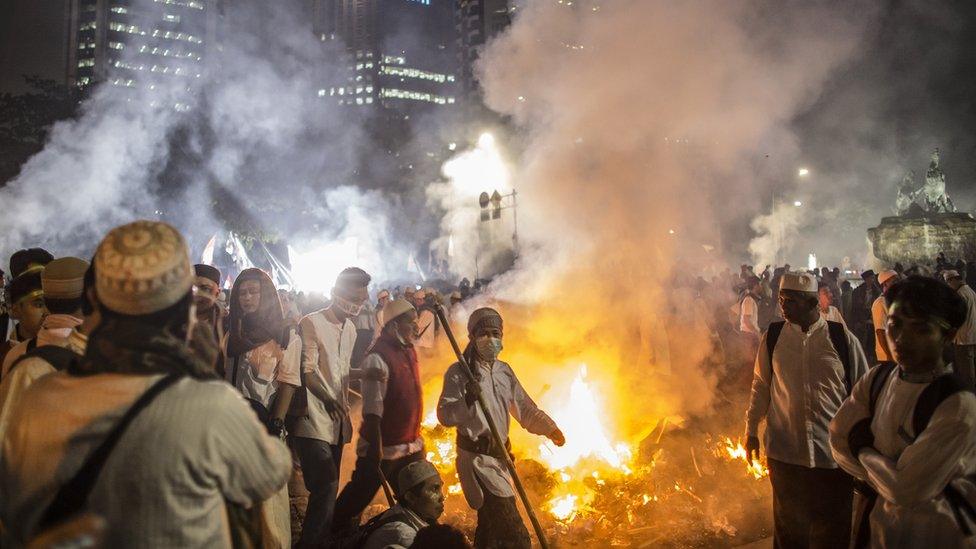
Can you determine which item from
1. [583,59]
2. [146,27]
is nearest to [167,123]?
[583,59]

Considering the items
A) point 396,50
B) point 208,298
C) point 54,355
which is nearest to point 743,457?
point 208,298

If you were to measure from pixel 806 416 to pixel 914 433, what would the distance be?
64.7 inches

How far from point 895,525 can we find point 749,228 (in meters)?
41.4

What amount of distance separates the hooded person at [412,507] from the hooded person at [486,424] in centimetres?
81

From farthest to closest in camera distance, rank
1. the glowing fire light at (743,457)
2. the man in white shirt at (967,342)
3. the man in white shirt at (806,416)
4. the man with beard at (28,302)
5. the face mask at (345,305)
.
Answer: the man in white shirt at (967,342)
the glowing fire light at (743,457)
the face mask at (345,305)
the man in white shirt at (806,416)
the man with beard at (28,302)

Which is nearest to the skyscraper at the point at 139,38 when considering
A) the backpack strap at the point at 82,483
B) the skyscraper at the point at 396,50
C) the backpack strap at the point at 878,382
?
the skyscraper at the point at 396,50

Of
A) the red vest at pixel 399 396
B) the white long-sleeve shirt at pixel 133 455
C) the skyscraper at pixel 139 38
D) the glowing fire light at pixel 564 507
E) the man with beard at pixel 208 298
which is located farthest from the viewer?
the skyscraper at pixel 139 38

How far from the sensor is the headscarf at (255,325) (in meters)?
4.46

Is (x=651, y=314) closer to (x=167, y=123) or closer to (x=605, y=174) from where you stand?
(x=605, y=174)

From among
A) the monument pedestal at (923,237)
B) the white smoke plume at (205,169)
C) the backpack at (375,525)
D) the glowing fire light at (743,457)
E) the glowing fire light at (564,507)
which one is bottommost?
the glowing fire light at (564,507)

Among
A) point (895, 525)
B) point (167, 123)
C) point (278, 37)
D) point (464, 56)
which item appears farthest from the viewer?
point (464, 56)

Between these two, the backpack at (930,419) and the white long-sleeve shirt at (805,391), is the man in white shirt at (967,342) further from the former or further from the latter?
the backpack at (930,419)

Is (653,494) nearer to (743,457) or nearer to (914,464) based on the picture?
(743,457)

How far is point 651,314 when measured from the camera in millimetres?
9516
